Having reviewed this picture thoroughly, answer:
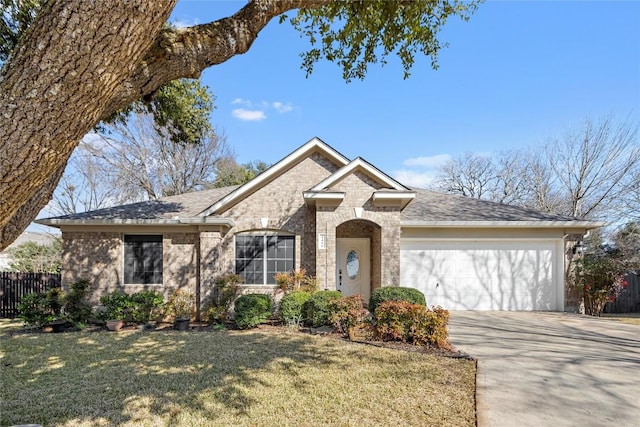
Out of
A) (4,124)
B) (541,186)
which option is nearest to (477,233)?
(4,124)

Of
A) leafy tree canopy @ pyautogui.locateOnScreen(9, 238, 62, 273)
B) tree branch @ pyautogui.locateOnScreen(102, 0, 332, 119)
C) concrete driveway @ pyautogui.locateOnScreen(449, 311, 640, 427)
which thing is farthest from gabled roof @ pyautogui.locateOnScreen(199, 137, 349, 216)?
leafy tree canopy @ pyautogui.locateOnScreen(9, 238, 62, 273)

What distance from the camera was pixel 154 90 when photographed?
3.68 metres

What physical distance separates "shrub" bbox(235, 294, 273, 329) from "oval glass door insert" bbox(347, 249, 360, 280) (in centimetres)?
453

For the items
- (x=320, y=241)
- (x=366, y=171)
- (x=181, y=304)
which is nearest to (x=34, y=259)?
(x=181, y=304)

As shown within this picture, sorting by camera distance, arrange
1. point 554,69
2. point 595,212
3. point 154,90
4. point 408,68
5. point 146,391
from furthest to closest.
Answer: point 595,212
point 554,69
point 408,68
point 146,391
point 154,90

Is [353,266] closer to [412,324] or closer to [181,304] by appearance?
[412,324]

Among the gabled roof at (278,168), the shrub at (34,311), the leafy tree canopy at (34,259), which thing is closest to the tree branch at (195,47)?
the gabled roof at (278,168)

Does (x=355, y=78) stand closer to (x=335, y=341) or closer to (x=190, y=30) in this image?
(x=190, y=30)

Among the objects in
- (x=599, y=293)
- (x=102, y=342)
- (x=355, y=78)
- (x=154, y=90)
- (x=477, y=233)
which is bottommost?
(x=102, y=342)

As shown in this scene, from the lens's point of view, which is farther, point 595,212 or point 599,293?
point 595,212

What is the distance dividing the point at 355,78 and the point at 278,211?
18.6ft

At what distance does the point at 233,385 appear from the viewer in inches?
220

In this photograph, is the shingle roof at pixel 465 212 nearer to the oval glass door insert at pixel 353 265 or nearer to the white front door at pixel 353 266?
the white front door at pixel 353 266

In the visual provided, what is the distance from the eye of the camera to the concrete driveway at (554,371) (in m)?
4.62
